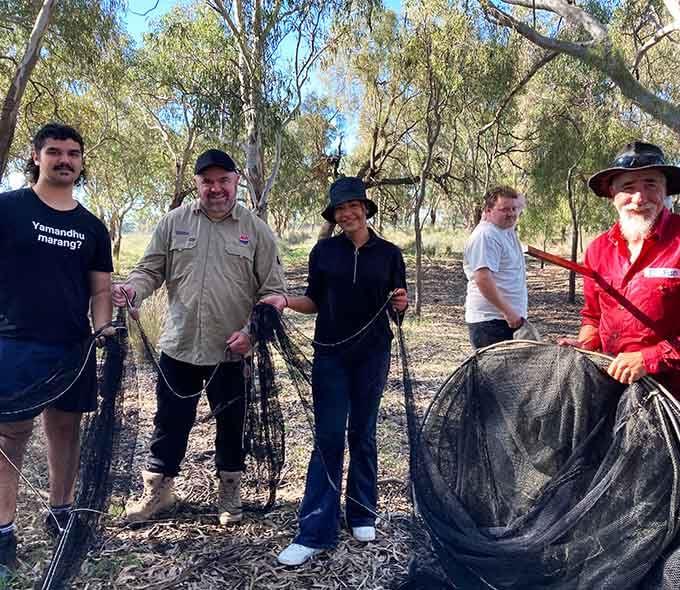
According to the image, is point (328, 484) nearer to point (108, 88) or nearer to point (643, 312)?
point (643, 312)

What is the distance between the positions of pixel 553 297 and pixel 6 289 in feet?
50.7

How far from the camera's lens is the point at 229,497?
2980 mm

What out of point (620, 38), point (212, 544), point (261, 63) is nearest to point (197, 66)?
point (261, 63)

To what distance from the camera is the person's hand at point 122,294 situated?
8.85ft

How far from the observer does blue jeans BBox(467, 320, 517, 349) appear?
12.3 ft

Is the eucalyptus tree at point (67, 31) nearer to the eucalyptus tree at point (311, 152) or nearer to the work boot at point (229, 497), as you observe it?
the work boot at point (229, 497)

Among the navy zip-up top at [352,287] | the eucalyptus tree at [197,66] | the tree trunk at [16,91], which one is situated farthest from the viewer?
the eucalyptus tree at [197,66]

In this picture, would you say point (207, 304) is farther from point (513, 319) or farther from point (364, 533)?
point (513, 319)

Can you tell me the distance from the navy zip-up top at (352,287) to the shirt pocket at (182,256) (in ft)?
2.07

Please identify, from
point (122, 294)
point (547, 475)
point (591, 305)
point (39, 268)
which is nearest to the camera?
point (547, 475)

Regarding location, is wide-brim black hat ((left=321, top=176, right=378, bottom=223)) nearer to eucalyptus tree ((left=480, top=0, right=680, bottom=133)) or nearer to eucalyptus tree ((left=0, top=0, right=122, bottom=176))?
eucalyptus tree ((left=0, top=0, right=122, bottom=176))

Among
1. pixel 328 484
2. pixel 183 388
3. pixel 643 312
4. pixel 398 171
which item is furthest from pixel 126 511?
pixel 398 171

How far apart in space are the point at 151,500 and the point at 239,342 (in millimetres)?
1067

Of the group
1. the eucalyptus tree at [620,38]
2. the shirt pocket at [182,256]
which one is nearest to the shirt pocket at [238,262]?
the shirt pocket at [182,256]
